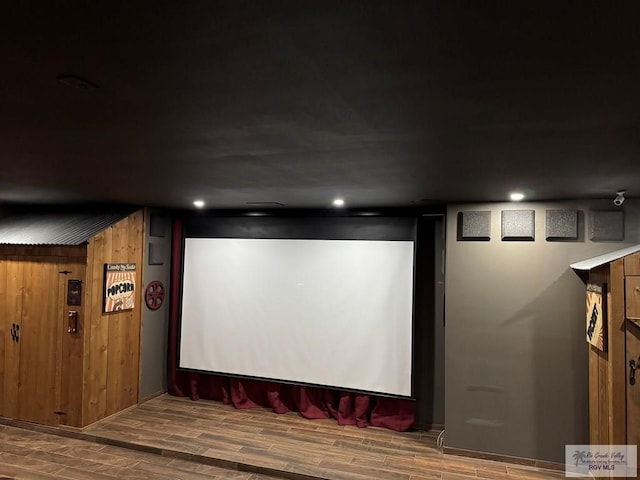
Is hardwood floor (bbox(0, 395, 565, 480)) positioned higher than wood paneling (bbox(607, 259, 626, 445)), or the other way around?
wood paneling (bbox(607, 259, 626, 445))

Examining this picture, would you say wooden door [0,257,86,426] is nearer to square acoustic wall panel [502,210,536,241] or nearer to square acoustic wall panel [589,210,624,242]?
square acoustic wall panel [502,210,536,241]

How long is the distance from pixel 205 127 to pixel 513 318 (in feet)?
10.9

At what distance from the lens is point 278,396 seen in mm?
5184

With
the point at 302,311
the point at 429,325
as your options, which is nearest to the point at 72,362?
the point at 302,311

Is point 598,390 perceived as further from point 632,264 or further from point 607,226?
point 607,226

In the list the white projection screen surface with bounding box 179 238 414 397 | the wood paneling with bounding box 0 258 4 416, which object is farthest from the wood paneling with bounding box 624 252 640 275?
the wood paneling with bounding box 0 258 4 416

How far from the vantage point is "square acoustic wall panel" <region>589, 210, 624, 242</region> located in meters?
3.73

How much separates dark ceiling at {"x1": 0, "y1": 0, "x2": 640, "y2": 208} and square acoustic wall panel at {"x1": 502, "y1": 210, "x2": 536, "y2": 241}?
1.06 metres

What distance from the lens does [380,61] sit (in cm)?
123


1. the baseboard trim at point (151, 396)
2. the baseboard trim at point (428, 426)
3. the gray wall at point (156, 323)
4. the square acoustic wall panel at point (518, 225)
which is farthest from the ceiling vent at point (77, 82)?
the baseboard trim at point (151, 396)

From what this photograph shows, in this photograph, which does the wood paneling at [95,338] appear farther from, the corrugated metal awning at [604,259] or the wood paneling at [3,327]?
the corrugated metal awning at [604,259]

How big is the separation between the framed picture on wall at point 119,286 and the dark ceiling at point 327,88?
213cm

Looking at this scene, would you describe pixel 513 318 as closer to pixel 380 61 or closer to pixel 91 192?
pixel 380 61

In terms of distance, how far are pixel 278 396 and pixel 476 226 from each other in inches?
117
